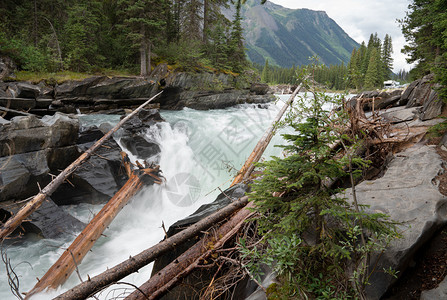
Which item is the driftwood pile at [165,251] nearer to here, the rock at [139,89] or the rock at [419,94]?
the rock at [419,94]

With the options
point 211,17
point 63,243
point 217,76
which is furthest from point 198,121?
point 211,17

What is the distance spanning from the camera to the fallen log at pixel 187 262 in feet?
9.75

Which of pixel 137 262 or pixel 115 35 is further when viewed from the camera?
pixel 115 35

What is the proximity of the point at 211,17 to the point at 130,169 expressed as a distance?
2546 cm

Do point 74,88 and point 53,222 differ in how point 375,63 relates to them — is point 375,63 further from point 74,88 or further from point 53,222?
point 53,222

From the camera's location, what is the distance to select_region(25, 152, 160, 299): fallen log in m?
5.03

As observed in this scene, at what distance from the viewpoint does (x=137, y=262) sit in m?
3.09

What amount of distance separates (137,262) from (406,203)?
152 inches

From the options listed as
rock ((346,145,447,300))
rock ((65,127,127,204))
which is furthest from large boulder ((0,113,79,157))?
rock ((346,145,447,300))

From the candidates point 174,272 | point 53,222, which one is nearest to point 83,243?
point 53,222

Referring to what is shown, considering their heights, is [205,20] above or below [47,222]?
above

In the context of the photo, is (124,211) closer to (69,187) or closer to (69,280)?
(69,187)

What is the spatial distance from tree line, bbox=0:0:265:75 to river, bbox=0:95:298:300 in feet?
29.1

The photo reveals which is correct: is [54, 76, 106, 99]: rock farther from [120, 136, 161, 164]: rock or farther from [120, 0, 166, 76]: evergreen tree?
[120, 136, 161, 164]: rock
